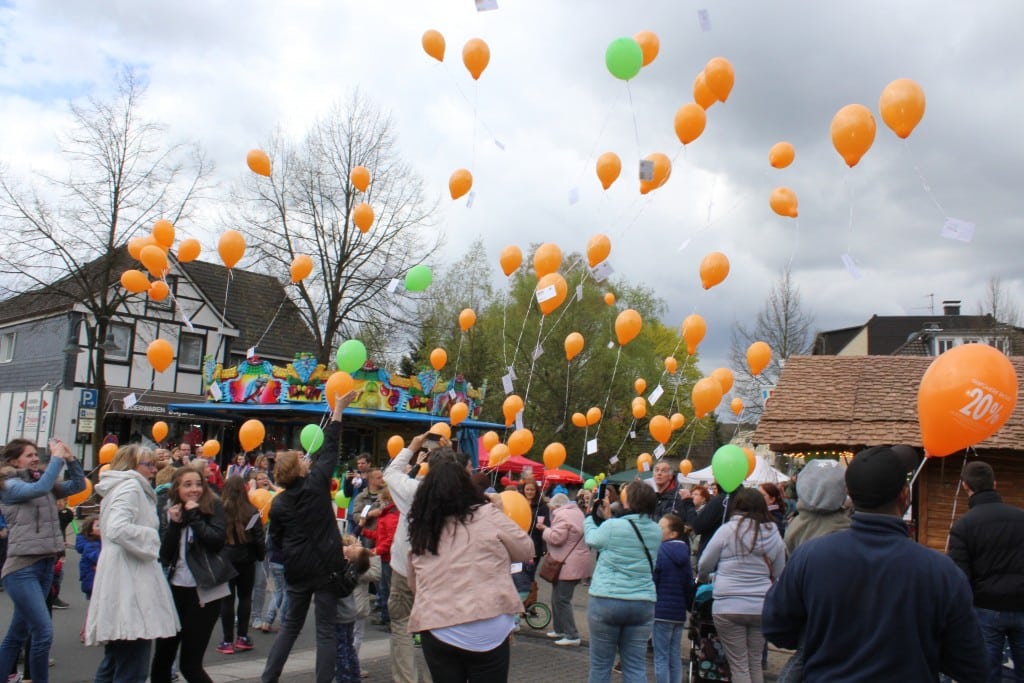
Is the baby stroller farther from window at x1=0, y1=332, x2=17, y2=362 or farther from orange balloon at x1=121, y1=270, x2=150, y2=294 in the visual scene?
window at x1=0, y1=332, x2=17, y2=362

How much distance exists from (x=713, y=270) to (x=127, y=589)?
7076 mm

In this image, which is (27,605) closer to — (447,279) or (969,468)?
(969,468)

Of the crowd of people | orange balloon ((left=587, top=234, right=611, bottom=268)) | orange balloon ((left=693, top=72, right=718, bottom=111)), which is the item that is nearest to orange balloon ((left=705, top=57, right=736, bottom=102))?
orange balloon ((left=693, top=72, right=718, bottom=111))

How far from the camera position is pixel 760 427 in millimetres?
12617

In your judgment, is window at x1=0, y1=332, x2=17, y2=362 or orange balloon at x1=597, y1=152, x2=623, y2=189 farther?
window at x1=0, y1=332, x2=17, y2=362

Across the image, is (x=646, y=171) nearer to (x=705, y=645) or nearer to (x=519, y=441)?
(x=519, y=441)

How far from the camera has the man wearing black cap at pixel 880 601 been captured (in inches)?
99.6

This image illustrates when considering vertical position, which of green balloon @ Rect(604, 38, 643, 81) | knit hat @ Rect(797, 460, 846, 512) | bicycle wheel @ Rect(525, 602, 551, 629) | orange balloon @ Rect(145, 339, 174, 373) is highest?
green balloon @ Rect(604, 38, 643, 81)

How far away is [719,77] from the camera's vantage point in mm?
8328

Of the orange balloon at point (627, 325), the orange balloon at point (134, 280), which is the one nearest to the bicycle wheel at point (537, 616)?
the orange balloon at point (627, 325)

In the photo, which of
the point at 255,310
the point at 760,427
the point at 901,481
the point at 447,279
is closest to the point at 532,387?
the point at 447,279

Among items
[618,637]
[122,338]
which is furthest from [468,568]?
[122,338]

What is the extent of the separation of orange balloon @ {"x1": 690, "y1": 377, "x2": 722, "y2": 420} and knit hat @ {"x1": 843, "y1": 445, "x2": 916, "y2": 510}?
21.9 feet

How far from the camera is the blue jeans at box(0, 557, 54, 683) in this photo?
5398 mm
